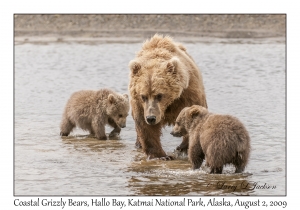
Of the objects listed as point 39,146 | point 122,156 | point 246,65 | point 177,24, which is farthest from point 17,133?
point 177,24

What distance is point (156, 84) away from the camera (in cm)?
955

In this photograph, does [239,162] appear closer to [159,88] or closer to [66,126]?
[159,88]

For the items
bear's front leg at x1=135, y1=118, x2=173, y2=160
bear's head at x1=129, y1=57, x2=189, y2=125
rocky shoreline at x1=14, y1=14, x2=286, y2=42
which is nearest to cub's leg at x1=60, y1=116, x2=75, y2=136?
bear's front leg at x1=135, y1=118, x2=173, y2=160

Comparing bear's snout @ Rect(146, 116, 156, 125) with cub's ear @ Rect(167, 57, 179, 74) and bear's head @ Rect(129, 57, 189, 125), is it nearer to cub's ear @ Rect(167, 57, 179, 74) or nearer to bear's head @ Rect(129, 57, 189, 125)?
bear's head @ Rect(129, 57, 189, 125)

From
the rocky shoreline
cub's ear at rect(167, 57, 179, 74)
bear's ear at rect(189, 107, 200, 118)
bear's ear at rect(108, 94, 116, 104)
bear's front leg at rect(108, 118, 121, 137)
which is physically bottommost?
bear's front leg at rect(108, 118, 121, 137)

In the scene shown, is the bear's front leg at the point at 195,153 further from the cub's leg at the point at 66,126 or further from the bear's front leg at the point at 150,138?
the cub's leg at the point at 66,126

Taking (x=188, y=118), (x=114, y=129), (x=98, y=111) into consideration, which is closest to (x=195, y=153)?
(x=188, y=118)

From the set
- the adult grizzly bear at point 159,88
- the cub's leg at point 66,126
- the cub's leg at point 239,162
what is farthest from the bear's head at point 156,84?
the cub's leg at point 66,126

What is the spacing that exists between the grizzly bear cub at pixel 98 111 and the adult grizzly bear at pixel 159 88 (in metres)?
1.64

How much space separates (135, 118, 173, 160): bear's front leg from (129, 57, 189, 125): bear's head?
0.97 feet

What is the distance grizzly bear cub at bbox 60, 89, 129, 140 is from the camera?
38.4ft

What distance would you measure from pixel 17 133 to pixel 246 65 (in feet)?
32.4

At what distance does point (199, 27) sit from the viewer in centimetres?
2586
